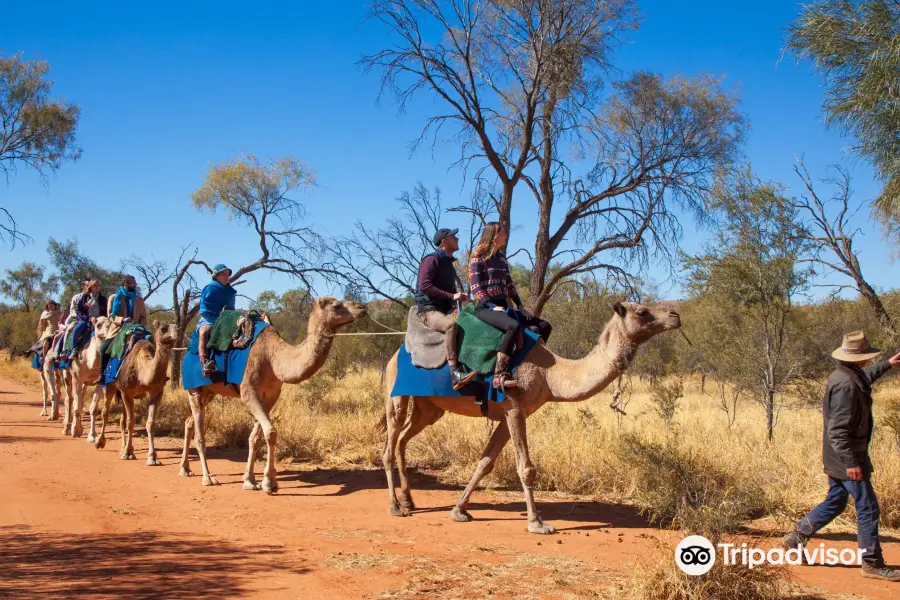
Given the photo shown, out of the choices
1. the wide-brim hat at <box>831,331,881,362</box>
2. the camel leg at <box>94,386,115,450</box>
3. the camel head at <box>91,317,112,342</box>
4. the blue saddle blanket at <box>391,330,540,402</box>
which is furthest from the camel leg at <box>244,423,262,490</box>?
the wide-brim hat at <box>831,331,881,362</box>

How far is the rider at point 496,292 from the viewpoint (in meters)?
8.12

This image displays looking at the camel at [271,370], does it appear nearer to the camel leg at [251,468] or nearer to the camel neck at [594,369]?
the camel leg at [251,468]

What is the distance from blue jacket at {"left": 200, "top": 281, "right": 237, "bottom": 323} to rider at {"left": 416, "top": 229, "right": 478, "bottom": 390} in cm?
393

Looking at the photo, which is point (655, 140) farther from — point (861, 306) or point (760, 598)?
point (861, 306)

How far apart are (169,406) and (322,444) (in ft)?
21.8

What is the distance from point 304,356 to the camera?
10180mm

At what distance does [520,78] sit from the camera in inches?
492

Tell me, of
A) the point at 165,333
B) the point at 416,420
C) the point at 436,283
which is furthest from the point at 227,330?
the point at 436,283

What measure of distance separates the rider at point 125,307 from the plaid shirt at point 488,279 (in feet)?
28.9

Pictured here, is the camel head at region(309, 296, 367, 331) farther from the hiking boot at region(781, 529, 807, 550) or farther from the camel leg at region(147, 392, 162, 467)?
the hiking boot at region(781, 529, 807, 550)

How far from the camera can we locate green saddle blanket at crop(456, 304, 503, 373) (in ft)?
27.1

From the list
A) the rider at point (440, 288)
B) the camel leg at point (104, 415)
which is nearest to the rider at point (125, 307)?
the camel leg at point (104, 415)

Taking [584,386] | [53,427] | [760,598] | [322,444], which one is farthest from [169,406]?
[760,598]

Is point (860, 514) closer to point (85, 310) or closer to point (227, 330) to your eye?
point (227, 330)
